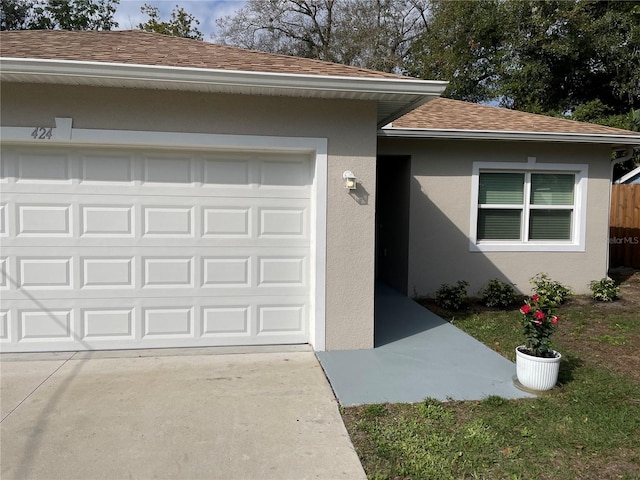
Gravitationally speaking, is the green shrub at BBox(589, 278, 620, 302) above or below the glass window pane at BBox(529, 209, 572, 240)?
below

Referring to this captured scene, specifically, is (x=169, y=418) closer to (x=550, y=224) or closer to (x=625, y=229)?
(x=550, y=224)

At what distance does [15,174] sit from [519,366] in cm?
576

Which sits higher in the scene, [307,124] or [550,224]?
[307,124]

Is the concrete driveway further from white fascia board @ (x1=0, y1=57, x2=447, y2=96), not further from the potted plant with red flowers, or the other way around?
white fascia board @ (x1=0, y1=57, x2=447, y2=96)

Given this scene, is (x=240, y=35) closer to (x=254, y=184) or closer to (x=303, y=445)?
(x=254, y=184)

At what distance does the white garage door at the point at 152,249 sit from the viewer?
5348 millimetres

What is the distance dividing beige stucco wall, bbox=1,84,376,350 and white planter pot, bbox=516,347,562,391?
1825 millimetres

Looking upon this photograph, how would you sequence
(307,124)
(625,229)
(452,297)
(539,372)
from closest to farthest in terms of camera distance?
(539,372), (307,124), (452,297), (625,229)

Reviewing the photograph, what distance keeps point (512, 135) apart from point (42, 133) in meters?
7.35

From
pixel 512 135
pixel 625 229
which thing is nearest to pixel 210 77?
pixel 512 135

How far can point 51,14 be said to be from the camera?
20.8 m

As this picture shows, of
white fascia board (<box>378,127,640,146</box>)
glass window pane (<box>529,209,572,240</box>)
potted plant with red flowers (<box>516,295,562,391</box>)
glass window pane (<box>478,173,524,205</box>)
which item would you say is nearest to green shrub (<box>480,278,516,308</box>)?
glass window pane (<box>529,209,572,240</box>)

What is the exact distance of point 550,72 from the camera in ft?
64.4

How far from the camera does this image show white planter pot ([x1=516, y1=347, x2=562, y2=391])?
4.43 metres
